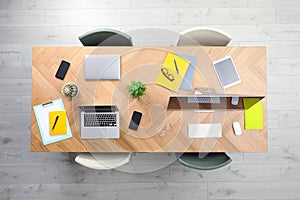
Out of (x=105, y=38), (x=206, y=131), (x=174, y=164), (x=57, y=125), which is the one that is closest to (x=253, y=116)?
(x=206, y=131)

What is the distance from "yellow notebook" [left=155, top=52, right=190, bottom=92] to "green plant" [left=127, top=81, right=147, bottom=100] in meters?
0.12

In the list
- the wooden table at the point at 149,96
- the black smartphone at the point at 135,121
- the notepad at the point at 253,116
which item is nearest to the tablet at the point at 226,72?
the wooden table at the point at 149,96

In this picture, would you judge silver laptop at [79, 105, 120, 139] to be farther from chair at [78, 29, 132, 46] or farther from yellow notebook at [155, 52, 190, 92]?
chair at [78, 29, 132, 46]

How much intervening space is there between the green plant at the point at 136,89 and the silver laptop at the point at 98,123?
0.47 ft

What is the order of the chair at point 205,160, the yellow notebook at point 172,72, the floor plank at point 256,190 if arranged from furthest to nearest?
the floor plank at point 256,190 < the yellow notebook at point 172,72 < the chair at point 205,160

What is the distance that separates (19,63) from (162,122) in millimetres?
1466

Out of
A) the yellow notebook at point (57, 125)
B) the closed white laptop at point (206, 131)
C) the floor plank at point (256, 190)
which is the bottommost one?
the floor plank at point (256, 190)

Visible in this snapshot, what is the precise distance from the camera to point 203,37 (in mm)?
2250

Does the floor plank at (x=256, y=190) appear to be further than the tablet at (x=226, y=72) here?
Yes

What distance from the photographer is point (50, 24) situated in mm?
2855

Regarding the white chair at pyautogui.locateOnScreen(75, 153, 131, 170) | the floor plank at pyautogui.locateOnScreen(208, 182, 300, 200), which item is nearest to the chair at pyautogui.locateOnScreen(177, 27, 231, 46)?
the white chair at pyautogui.locateOnScreen(75, 153, 131, 170)

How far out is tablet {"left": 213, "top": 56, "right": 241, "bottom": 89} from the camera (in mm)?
2148

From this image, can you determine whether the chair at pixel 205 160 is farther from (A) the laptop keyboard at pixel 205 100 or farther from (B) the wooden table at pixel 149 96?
(A) the laptop keyboard at pixel 205 100

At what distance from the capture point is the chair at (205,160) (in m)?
2.03
